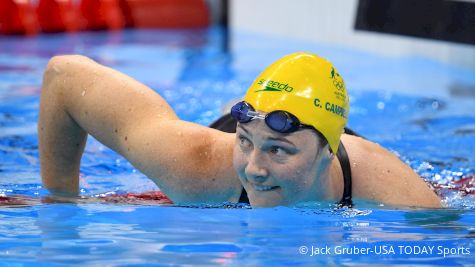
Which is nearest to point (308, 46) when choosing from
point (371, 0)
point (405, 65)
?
point (405, 65)

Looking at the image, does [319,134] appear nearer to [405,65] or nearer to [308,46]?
[405,65]

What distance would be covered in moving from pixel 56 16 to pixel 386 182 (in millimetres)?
9023

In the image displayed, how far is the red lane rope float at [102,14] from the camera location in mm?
12008

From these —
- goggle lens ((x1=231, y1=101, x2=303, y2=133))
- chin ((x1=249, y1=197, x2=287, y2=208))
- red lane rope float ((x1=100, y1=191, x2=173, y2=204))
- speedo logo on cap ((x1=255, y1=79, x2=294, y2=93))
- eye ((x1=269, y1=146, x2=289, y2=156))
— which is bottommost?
red lane rope float ((x1=100, y1=191, x2=173, y2=204))

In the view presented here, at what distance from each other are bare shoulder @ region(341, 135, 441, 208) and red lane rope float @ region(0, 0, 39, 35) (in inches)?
334

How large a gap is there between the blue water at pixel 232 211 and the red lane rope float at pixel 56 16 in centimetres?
274

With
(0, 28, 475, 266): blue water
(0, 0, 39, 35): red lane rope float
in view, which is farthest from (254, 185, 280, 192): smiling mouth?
(0, 0, 39, 35): red lane rope float

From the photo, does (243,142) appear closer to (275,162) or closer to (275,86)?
(275,162)

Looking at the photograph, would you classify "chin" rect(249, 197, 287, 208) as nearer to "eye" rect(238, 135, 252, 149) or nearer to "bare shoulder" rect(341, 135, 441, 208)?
"eye" rect(238, 135, 252, 149)

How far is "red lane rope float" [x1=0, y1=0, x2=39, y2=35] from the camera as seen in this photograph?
36.9 feet

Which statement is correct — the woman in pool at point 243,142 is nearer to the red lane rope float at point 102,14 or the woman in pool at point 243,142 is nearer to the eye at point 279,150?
the eye at point 279,150

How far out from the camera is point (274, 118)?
296 cm

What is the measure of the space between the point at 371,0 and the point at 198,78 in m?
1.66

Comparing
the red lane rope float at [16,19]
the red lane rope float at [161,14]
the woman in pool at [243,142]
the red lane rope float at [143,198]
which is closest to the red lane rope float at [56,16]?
the red lane rope float at [16,19]
